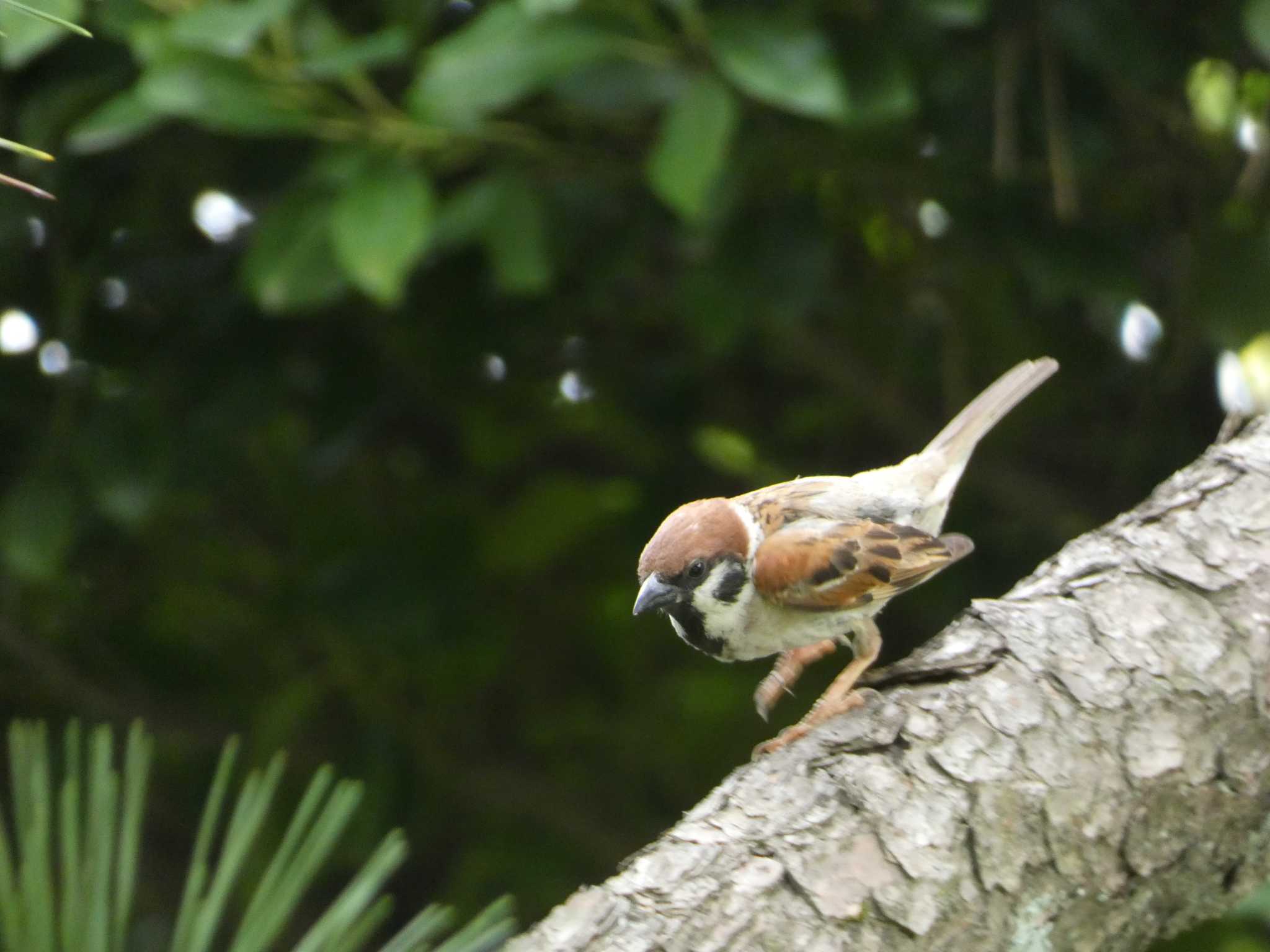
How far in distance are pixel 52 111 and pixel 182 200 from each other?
543mm

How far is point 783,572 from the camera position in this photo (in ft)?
7.42

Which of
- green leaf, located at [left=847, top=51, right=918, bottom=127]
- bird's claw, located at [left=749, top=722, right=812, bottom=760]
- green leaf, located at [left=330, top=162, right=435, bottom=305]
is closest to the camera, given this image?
bird's claw, located at [left=749, top=722, right=812, bottom=760]

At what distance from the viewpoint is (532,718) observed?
375 cm

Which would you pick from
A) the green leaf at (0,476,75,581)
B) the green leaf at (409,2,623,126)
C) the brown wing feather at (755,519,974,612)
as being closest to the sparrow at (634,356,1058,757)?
the brown wing feather at (755,519,974,612)

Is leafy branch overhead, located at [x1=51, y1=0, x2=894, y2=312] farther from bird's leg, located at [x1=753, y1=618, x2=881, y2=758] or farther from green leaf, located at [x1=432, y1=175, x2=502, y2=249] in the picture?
bird's leg, located at [x1=753, y1=618, x2=881, y2=758]

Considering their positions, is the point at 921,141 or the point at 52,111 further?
the point at 921,141

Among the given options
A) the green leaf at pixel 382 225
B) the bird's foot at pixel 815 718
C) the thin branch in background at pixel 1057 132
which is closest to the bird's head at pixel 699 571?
the bird's foot at pixel 815 718

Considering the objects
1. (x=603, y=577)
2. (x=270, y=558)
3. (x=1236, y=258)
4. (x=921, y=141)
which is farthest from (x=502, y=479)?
(x=1236, y=258)

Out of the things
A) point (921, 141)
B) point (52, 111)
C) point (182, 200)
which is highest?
point (52, 111)

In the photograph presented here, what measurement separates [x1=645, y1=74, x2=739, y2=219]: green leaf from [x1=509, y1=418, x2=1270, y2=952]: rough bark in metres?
0.85

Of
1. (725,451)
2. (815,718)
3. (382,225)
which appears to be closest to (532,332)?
(725,451)

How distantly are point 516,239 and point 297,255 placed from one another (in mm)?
385

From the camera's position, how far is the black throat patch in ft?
7.36

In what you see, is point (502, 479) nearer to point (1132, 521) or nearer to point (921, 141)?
point (921, 141)
